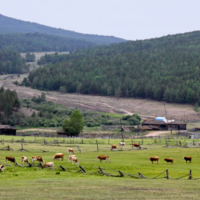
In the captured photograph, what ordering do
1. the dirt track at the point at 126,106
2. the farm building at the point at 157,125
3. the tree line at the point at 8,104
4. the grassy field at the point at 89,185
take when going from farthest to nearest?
the dirt track at the point at 126,106, the tree line at the point at 8,104, the farm building at the point at 157,125, the grassy field at the point at 89,185

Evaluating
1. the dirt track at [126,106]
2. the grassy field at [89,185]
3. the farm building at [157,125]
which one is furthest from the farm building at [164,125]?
the grassy field at [89,185]

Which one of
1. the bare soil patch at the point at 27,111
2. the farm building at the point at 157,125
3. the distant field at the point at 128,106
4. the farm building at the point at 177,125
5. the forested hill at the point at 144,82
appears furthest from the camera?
the forested hill at the point at 144,82

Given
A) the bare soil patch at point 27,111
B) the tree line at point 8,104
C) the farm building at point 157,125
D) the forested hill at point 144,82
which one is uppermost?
the forested hill at point 144,82

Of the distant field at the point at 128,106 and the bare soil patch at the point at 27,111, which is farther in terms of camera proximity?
the distant field at the point at 128,106

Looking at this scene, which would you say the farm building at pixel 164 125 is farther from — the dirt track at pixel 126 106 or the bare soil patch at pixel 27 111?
the bare soil patch at pixel 27 111

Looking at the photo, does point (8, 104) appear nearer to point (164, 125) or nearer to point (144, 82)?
point (164, 125)

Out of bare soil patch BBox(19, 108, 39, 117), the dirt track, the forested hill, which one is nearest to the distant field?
the dirt track

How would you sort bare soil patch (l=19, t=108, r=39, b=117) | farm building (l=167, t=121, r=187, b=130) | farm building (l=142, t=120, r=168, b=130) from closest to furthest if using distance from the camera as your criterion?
farm building (l=167, t=121, r=187, b=130), farm building (l=142, t=120, r=168, b=130), bare soil patch (l=19, t=108, r=39, b=117)

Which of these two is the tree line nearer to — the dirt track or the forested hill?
the dirt track

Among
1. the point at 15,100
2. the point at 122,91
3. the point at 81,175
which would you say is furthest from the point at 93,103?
the point at 81,175

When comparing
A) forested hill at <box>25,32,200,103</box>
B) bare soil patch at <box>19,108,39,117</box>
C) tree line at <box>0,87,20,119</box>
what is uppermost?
forested hill at <box>25,32,200,103</box>

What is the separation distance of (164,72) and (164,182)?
16358cm

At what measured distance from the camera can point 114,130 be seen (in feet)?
320

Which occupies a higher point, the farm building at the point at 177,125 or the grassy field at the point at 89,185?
the grassy field at the point at 89,185
